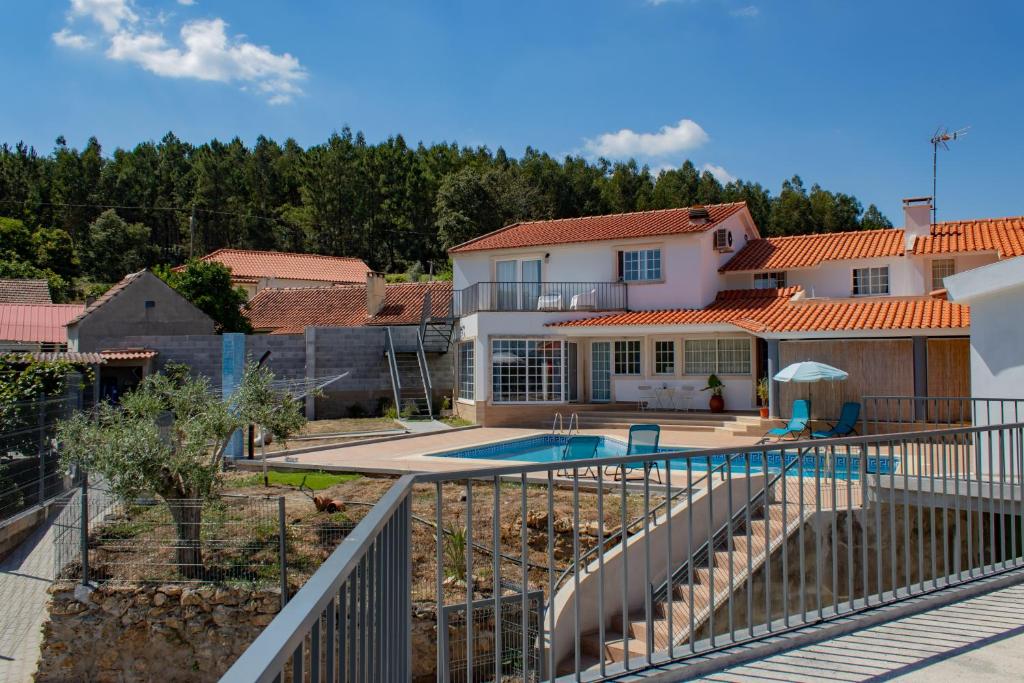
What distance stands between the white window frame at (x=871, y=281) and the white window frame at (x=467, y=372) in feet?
40.7

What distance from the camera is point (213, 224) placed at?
209 feet

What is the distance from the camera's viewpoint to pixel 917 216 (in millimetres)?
26031

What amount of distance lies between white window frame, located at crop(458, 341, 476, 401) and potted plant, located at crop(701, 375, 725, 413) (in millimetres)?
6960

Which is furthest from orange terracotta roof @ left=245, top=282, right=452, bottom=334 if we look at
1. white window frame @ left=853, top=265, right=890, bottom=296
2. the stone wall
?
the stone wall

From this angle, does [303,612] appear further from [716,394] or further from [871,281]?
[871,281]

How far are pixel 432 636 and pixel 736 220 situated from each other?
21920mm

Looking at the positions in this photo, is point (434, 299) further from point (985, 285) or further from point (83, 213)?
point (83, 213)

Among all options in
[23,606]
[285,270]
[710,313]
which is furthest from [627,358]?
[285,270]

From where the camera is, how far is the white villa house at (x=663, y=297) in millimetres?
23969

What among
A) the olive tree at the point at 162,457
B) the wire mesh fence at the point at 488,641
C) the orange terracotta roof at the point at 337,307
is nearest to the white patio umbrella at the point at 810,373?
the wire mesh fence at the point at 488,641

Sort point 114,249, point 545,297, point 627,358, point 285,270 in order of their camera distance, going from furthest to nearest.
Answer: point 114,249 → point 285,270 → point 545,297 → point 627,358

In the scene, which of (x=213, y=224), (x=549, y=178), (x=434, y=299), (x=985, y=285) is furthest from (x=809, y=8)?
(x=213, y=224)

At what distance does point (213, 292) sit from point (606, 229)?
18.8 m

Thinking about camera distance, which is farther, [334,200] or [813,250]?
[334,200]
